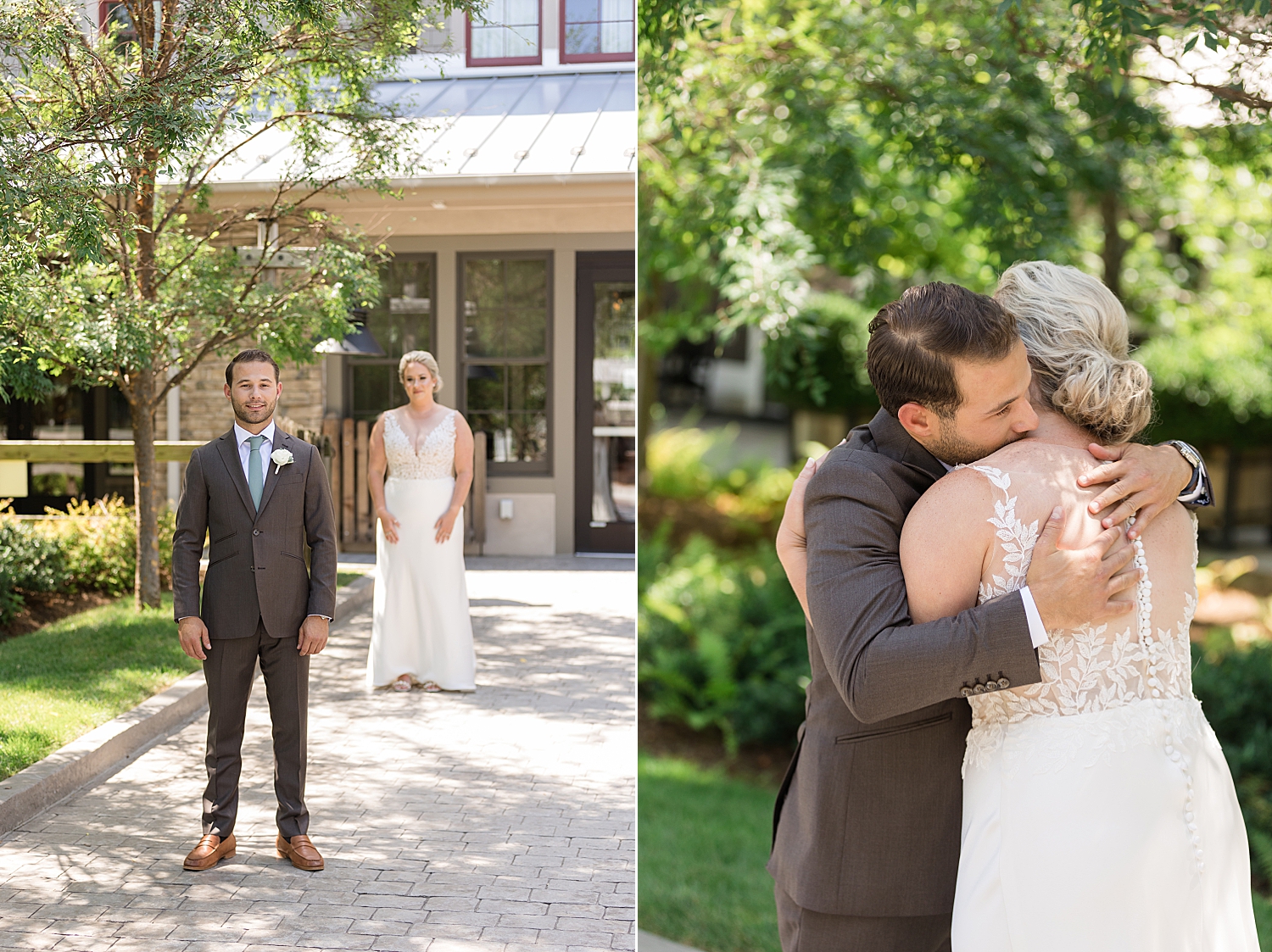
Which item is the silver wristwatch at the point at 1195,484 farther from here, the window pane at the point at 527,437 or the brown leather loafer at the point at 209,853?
the brown leather loafer at the point at 209,853

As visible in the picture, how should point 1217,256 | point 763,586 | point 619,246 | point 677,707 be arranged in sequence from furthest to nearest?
point 1217,256 → point 763,586 → point 677,707 → point 619,246

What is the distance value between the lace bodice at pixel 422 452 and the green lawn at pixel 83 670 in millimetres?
773

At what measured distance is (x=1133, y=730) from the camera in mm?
1810

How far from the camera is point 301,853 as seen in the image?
2.95 meters

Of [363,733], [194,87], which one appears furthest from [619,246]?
[363,733]

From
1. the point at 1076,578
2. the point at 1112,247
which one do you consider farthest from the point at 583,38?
the point at 1112,247

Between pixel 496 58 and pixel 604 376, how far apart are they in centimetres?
111

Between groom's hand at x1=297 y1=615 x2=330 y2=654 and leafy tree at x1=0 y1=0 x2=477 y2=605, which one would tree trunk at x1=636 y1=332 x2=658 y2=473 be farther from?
groom's hand at x1=297 y1=615 x2=330 y2=654

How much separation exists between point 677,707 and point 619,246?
3.48 m

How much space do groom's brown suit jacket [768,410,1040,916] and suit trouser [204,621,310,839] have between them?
4.77 ft

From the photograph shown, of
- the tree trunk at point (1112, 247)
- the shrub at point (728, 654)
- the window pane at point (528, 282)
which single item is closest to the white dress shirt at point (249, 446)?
the window pane at point (528, 282)

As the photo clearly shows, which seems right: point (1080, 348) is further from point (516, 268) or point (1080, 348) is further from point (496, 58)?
point (516, 268)

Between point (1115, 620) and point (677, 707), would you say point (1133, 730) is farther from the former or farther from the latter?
point (677, 707)

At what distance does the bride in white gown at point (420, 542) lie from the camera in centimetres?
338
